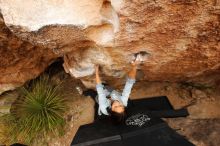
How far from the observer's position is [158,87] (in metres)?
6.46

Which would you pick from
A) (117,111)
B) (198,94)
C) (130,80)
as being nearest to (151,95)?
(198,94)

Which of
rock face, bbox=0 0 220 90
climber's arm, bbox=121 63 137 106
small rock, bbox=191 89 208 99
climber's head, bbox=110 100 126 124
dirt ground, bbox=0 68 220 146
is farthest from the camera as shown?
small rock, bbox=191 89 208 99

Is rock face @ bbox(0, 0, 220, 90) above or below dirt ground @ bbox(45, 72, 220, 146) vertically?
above

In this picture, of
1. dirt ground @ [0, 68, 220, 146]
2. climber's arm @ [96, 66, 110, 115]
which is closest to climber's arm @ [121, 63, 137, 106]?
climber's arm @ [96, 66, 110, 115]

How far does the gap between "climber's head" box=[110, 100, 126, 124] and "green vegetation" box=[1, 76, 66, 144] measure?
5.49ft

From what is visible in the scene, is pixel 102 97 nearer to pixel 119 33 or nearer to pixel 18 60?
pixel 119 33

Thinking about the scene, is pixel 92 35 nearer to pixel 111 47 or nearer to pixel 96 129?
pixel 111 47

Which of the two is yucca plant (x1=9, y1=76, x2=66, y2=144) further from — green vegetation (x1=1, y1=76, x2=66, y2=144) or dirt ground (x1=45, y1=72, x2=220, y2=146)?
dirt ground (x1=45, y1=72, x2=220, y2=146)

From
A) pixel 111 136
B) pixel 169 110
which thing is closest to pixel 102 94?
pixel 111 136

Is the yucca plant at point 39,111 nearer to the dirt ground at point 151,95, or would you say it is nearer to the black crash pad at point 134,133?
the dirt ground at point 151,95

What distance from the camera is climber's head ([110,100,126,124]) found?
4967mm

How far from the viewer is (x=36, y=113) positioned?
6.46 metres

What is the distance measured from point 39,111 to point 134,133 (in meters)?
2.05

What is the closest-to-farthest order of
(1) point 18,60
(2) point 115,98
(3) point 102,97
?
(2) point 115,98
(3) point 102,97
(1) point 18,60
